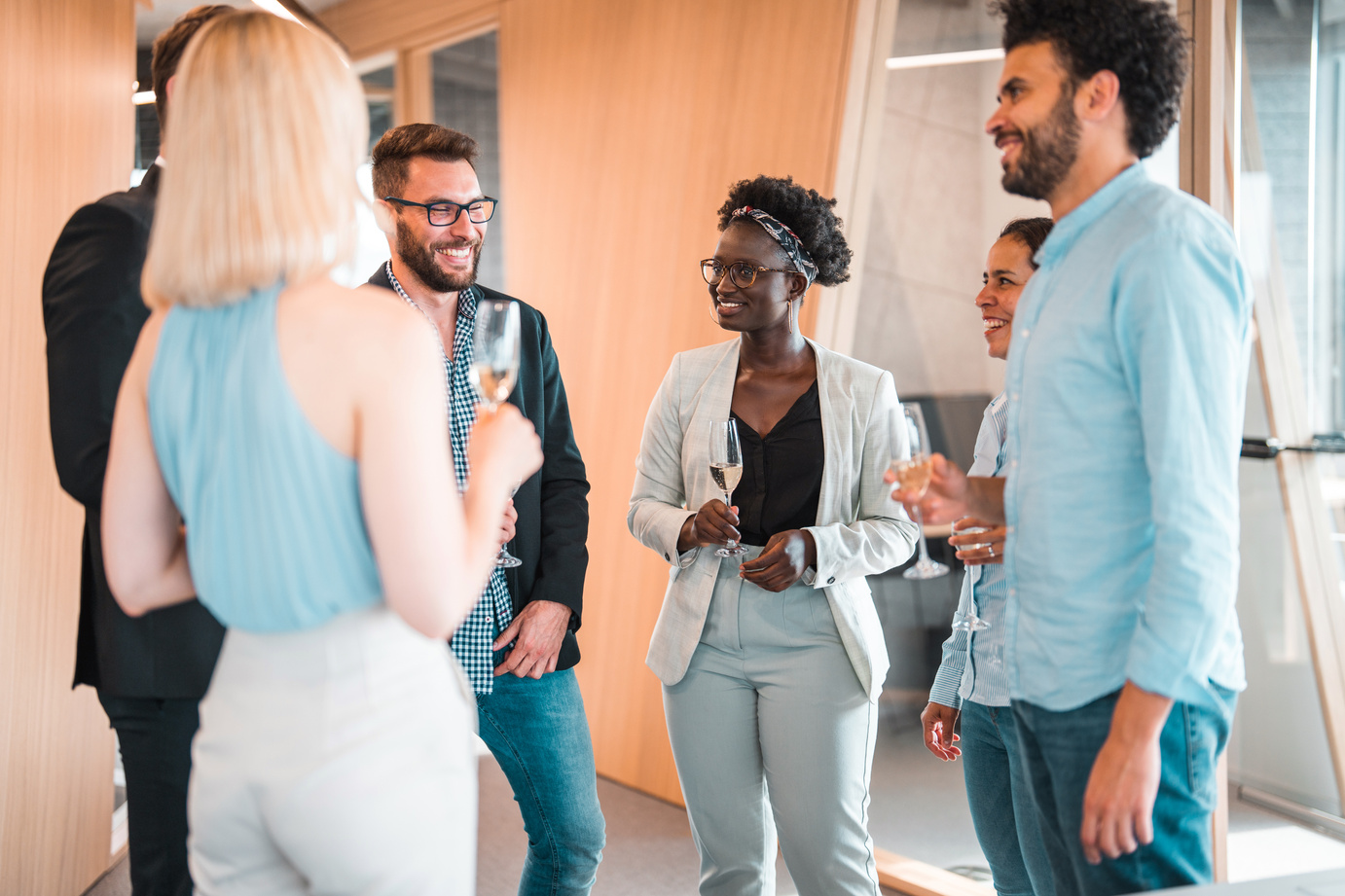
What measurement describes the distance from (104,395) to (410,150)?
0.95 meters

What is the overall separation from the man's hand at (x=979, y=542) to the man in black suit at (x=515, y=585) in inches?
32.0

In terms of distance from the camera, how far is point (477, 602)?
2053mm

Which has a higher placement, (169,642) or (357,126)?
(357,126)

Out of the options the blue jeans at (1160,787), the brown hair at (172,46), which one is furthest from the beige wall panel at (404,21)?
the blue jeans at (1160,787)

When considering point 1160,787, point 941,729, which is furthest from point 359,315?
point 941,729

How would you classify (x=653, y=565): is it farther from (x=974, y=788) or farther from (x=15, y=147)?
(x=15, y=147)

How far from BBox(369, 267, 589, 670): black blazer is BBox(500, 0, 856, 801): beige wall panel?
137 cm

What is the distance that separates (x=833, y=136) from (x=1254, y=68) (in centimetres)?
128

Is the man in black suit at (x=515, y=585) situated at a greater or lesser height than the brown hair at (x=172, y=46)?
lesser

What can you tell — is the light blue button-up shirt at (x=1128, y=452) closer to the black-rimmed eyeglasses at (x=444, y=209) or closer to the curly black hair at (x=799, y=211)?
the curly black hair at (x=799, y=211)

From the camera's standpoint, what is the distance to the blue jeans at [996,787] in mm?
1896

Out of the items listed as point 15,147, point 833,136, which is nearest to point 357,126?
point 15,147

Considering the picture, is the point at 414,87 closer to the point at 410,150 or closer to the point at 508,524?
the point at 410,150

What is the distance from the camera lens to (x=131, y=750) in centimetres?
155
